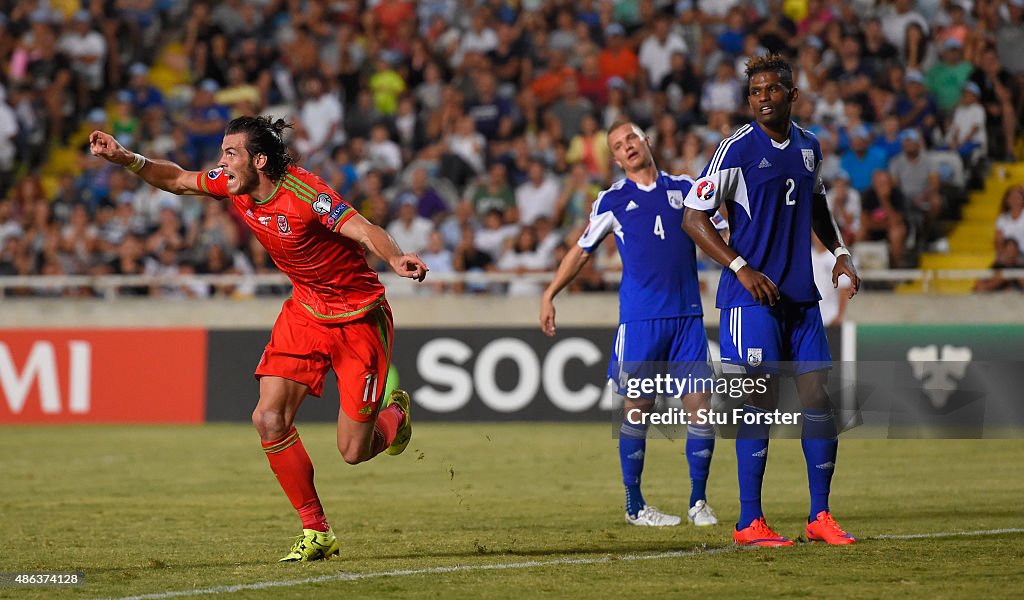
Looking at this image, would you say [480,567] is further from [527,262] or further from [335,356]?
[527,262]

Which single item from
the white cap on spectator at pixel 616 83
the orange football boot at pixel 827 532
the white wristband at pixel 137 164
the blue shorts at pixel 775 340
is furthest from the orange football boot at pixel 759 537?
the white cap on spectator at pixel 616 83

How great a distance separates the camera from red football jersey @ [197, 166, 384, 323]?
24.6 feet

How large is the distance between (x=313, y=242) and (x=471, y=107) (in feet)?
44.8

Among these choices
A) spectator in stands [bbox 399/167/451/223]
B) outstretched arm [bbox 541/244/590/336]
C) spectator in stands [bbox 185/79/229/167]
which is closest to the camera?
outstretched arm [bbox 541/244/590/336]

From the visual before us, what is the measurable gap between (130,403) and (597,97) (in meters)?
7.60

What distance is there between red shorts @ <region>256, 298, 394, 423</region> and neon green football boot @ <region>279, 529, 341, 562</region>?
0.63 meters

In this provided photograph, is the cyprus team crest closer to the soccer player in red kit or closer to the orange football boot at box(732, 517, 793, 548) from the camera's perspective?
the orange football boot at box(732, 517, 793, 548)

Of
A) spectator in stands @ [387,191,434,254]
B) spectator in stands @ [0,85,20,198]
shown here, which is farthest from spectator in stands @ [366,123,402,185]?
spectator in stands @ [0,85,20,198]

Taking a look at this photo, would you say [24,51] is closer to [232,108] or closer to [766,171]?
[232,108]

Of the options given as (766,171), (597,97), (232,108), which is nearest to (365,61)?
(232,108)

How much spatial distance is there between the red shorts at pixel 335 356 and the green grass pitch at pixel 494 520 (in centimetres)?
85

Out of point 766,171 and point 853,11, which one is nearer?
point 766,171

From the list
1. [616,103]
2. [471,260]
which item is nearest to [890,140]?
[616,103]

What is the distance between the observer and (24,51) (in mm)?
23141
